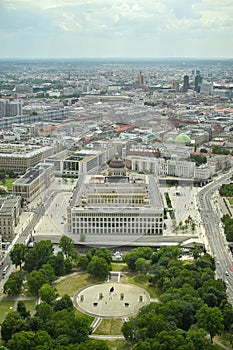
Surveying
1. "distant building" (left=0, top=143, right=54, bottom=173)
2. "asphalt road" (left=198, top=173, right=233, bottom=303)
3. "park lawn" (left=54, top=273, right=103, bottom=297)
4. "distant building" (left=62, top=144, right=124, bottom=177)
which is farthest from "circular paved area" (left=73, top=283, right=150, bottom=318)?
"distant building" (left=0, top=143, right=54, bottom=173)

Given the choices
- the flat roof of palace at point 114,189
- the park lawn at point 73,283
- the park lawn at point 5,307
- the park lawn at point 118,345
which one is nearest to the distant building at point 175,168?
the flat roof of palace at point 114,189

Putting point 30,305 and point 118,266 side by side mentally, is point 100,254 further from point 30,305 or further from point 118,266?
point 30,305

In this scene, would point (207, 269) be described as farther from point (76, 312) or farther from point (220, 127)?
point (220, 127)

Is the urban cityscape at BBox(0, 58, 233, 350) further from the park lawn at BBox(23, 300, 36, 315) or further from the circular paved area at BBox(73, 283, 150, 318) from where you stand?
the park lawn at BBox(23, 300, 36, 315)

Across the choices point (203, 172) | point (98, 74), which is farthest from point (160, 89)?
point (203, 172)

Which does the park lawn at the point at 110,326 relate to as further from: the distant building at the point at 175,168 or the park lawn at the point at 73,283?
the distant building at the point at 175,168
